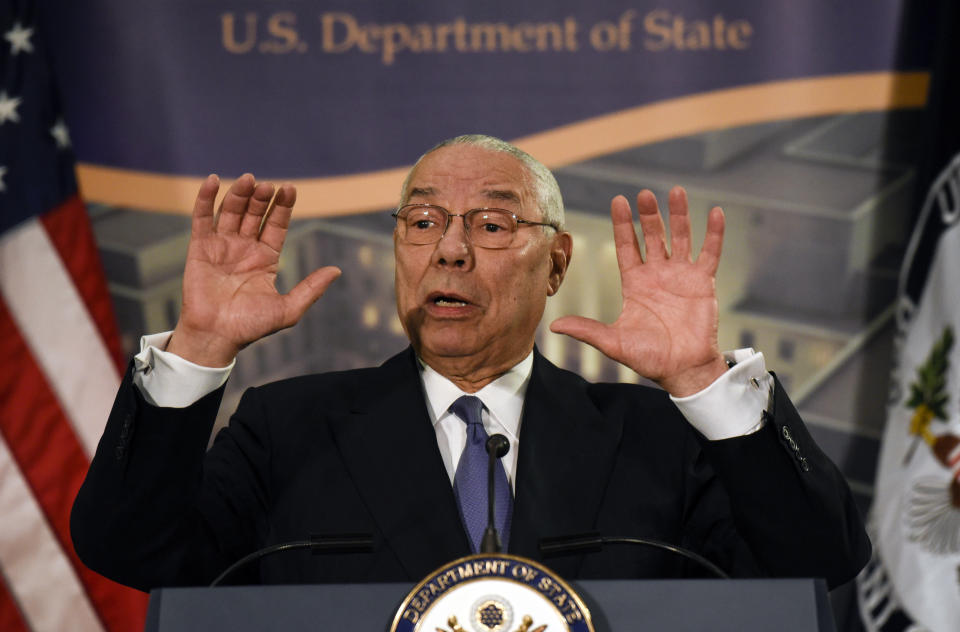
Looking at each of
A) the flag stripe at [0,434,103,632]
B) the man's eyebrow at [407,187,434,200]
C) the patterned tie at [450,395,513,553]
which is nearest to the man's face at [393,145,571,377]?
the man's eyebrow at [407,187,434,200]

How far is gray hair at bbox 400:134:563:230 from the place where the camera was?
168cm

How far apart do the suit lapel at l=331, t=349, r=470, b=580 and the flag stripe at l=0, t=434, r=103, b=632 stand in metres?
1.44

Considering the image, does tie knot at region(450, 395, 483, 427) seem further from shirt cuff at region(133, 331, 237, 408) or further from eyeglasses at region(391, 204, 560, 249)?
shirt cuff at region(133, 331, 237, 408)

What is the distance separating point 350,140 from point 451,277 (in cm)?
156

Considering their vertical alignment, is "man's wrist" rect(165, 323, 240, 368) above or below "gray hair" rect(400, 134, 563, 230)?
below

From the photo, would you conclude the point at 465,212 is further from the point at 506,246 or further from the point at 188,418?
the point at 188,418

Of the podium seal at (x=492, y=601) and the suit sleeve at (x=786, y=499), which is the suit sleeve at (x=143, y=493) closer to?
the podium seal at (x=492, y=601)

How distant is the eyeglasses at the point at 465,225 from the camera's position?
1607 millimetres

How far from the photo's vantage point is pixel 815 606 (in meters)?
0.98

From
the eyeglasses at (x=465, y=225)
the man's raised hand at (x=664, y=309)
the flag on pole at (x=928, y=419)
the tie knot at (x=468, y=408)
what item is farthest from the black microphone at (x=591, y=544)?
the flag on pole at (x=928, y=419)

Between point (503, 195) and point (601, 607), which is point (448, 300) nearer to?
point (503, 195)

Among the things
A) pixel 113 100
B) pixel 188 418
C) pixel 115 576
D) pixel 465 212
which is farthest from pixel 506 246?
pixel 113 100

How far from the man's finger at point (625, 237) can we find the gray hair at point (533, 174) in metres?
0.31

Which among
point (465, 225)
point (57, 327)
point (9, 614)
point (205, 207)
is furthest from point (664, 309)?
point (9, 614)
